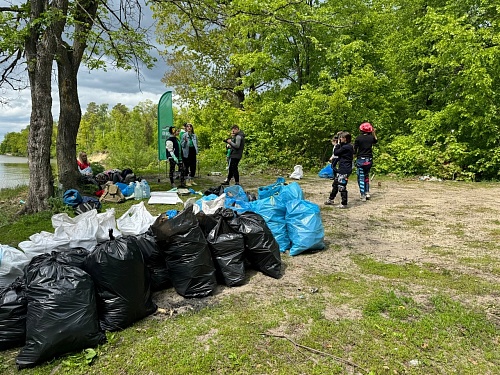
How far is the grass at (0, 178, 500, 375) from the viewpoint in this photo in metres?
2.35

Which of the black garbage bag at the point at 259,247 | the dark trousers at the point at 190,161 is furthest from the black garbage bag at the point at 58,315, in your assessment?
the dark trousers at the point at 190,161

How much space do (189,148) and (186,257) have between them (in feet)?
21.4

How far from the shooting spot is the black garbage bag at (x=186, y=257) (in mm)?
3260

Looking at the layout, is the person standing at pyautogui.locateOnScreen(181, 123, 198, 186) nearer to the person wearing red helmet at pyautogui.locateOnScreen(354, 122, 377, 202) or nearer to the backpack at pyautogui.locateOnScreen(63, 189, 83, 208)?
the backpack at pyautogui.locateOnScreen(63, 189, 83, 208)

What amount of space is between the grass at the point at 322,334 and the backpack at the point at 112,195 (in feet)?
16.8

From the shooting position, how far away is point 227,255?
3.55 m

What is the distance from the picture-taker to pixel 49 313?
7.88 ft

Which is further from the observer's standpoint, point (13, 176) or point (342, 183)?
point (13, 176)

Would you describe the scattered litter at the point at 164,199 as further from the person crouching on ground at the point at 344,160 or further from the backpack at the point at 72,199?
the person crouching on ground at the point at 344,160

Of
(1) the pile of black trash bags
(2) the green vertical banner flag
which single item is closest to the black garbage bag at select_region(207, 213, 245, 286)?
(1) the pile of black trash bags

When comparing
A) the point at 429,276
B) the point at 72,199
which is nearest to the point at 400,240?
the point at 429,276

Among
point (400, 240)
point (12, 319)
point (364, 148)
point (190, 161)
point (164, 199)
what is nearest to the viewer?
point (12, 319)

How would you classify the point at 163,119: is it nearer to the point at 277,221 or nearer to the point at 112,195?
the point at 112,195

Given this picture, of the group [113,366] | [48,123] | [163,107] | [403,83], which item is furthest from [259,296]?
[403,83]
